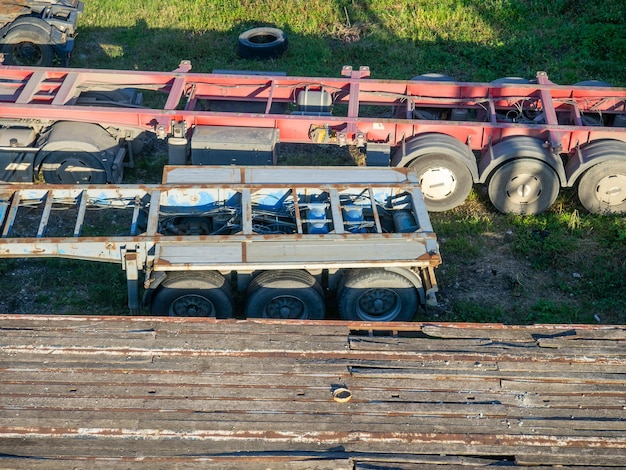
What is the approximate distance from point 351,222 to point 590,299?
314 centimetres

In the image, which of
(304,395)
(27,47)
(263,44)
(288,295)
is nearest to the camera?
(304,395)

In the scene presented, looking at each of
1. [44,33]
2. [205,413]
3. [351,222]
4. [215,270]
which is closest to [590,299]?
[351,222]

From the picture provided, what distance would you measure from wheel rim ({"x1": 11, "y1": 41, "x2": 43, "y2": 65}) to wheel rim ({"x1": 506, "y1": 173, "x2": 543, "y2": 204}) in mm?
8089

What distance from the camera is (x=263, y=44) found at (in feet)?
47.4

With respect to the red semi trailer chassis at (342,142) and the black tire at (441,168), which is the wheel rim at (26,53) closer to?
the red semi trailer chassis at (342,142)

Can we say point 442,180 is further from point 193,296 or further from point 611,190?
point 193,296

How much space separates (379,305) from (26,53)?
328 inches

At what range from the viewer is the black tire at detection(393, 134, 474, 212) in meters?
10.6

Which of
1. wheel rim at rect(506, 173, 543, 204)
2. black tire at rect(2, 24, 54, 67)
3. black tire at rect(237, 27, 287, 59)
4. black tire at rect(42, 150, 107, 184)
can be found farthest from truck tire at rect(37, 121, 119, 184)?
wheel rim at rect(506, 173, 543, 204)

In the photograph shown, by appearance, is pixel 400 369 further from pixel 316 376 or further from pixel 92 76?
pixel 92 76

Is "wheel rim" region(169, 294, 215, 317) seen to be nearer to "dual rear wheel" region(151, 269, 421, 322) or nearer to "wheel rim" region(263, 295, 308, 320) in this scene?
"dual rear wheel" region(151, 269, 421, 322)

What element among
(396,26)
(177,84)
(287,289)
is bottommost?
(287,289)

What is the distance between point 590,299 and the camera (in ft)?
32.9

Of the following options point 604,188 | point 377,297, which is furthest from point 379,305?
point 604,188
